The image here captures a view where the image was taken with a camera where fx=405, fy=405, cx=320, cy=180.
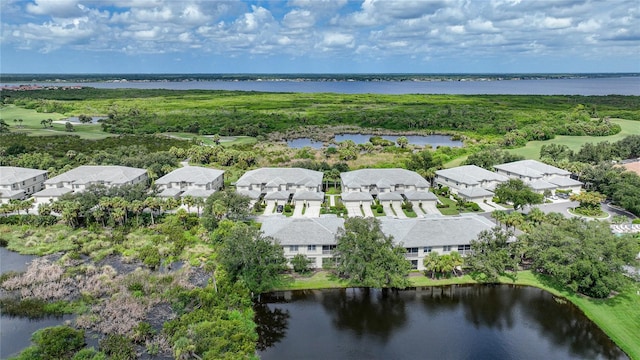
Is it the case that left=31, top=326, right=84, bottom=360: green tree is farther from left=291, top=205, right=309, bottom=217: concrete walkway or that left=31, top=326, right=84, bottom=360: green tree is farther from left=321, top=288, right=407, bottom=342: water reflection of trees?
left=291, top=205, right=309, bottom=217: concrete walkway

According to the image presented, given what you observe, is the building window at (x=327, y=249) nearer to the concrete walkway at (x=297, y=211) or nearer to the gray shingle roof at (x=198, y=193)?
the concrete walkway at (x=297, y=211)

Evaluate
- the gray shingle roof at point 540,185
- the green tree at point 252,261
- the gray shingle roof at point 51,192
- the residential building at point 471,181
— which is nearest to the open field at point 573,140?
the gray shingle roof at point 540,185

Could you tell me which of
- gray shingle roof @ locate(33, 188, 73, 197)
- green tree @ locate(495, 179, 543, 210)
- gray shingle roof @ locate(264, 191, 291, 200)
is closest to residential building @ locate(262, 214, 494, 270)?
green tree @ locate(495, 179, 543, 210)

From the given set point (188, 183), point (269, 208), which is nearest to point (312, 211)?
point (269, 208)

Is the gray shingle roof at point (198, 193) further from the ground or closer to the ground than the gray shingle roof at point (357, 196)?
further from the ground

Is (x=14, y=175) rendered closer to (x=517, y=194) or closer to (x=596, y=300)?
(x=517, y=194)
